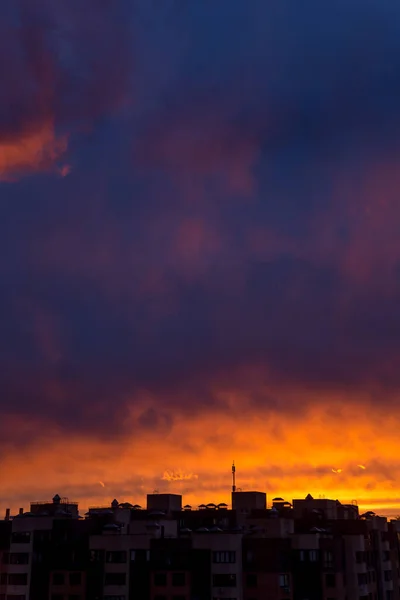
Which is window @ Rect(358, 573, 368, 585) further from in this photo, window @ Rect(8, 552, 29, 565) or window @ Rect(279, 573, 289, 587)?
window @ Rect(8, 552, 29, 565)

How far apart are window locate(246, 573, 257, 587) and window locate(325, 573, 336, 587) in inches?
404

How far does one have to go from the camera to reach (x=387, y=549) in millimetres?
123938

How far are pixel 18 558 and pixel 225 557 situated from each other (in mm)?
30590

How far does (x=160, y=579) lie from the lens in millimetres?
99562

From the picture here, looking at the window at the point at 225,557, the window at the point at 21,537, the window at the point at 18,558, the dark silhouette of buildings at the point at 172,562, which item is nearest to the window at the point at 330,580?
the dark silhouette of buildings at the point at 172,562

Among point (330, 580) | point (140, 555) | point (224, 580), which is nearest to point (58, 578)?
point (140, 555)

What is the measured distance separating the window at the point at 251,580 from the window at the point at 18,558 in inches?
1268

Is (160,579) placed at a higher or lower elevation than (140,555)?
lower

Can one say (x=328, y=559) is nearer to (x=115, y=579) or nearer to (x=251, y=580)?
(x=251, y=580)

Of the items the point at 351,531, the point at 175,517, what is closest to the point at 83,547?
the point at 175,517

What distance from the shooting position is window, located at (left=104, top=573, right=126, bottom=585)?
10038 cm

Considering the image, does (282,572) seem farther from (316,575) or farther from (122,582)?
(122,582)

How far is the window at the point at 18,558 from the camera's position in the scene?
340 ft

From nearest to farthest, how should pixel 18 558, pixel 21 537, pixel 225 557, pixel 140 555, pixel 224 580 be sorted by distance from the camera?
1. pixel 224 580
2. pixel 225 557
3. pixel 140 555
4. pixel 18 558
5. pixel 21 537
